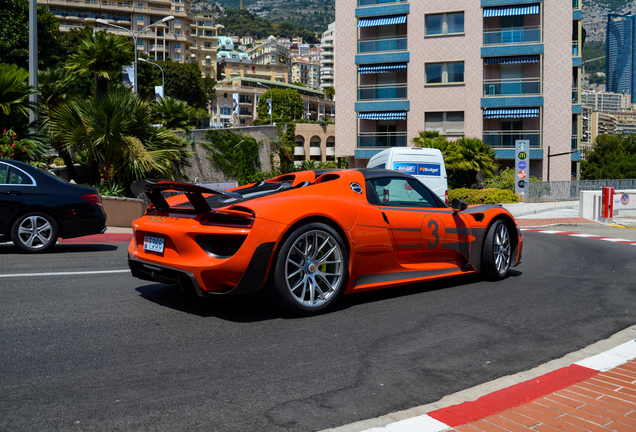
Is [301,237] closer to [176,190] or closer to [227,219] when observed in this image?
[227,219]

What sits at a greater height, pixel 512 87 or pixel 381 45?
pixel 381 45

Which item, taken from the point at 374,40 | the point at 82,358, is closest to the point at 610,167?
the point at 374,40

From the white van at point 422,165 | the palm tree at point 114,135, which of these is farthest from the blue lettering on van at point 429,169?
the palm tree at point 114,135

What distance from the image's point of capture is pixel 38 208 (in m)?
8.65

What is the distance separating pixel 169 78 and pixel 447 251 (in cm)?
8663

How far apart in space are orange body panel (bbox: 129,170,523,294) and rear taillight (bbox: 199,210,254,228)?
4 centimetres

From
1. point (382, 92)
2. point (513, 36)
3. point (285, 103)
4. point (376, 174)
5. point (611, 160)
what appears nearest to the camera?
point (376, 174)

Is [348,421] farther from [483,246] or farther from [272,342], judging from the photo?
[483,246]

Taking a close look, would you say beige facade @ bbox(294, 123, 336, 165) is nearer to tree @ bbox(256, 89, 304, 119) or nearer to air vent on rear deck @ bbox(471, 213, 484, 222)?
tree @ bbox(256, 89, 304, 119)

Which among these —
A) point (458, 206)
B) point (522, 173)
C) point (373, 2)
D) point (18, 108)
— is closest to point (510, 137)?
point (522, 173)

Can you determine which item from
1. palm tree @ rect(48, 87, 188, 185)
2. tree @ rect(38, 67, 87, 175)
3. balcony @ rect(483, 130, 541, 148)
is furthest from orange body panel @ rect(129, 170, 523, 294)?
balcony @ rect(483, 130, 541, 148)

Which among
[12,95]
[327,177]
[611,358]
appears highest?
[12,95]

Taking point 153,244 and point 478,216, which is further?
point 478,216

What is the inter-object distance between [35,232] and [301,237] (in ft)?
18.5
